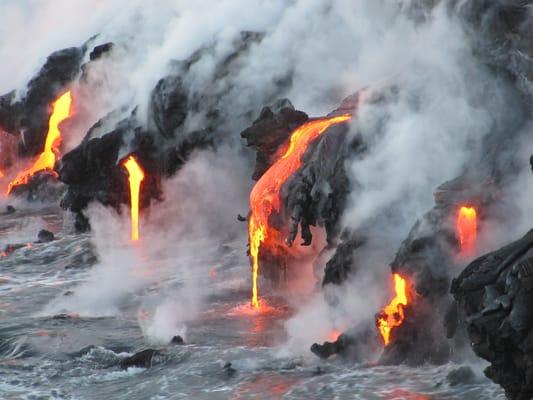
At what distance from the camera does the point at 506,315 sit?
490 inches

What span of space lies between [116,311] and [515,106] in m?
10.2

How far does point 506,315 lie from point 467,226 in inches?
206

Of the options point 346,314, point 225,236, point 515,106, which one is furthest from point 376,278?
point 225,236

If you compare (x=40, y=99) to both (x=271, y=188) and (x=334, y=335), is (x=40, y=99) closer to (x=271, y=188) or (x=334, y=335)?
(x=271, y=188)

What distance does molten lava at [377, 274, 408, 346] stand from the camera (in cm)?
1783

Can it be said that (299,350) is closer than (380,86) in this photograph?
Yes

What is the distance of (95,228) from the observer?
3444 centimetres

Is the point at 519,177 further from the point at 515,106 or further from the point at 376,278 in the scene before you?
the point at 376,278

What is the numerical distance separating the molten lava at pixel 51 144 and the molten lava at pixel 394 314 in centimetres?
2623

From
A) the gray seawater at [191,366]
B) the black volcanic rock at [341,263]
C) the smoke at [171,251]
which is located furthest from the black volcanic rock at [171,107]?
the black volcanic rock at [341,263]

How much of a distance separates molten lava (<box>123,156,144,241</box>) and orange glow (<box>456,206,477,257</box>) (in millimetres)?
17374

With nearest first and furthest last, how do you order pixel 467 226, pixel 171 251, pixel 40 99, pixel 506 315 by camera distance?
pixel 506 315 → pixel 467 226 → pixel 171 251 → pixel 40 99

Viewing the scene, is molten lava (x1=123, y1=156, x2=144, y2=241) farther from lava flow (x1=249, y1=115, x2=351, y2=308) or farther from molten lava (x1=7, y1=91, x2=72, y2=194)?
lava flow (x1=249, y1=115, x2=351, y2=308)

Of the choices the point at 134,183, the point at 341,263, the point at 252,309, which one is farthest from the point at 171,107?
the point at 341,263
